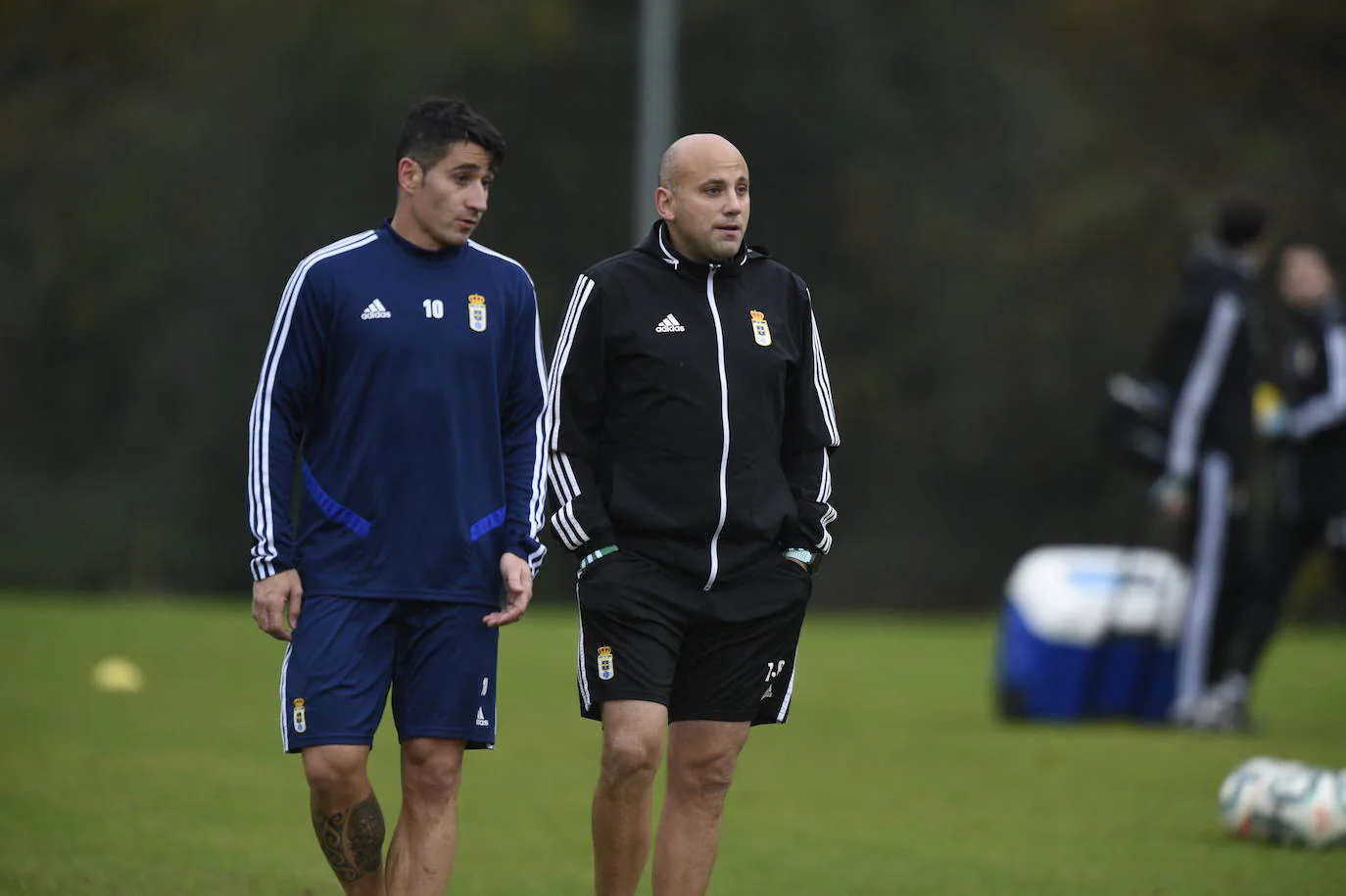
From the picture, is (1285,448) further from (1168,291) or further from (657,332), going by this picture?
(1168,291)

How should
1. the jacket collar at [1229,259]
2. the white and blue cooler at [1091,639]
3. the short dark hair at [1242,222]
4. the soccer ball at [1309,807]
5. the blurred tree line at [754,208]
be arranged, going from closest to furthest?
the soccer ball at [1309,807] < the short dark hair at [1242,222] < the jacket collar at [1229,259] < the white and blue cooler at [1091,639] < the blurred tree line at [754,208]

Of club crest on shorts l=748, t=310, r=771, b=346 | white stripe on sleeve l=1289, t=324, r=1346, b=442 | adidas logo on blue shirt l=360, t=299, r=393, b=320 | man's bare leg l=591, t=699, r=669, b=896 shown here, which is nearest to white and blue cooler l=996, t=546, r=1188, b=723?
white stripe on sleeve l=1289, t=324, r=1346, b=442

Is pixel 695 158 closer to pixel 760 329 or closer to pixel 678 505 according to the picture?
pixel 760 329

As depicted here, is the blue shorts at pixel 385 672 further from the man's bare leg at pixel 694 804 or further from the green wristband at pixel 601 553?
the man's bare leg at pixel 694 804

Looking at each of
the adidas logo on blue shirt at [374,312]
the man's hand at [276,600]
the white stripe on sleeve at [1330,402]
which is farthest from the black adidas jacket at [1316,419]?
the man's hand at [276,600]

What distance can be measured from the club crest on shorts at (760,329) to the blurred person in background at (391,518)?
71 centimetres

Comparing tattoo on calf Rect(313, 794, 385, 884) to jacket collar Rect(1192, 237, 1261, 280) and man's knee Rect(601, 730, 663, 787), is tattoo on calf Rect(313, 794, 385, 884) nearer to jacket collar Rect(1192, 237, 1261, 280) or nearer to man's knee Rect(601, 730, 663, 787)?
man's knee Rect(601, 730, 663, 787)

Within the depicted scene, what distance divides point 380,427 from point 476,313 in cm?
40

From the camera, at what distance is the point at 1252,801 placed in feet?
26.2

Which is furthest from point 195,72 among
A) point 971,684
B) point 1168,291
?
point 971,684

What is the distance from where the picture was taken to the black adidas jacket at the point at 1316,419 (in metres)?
11.4

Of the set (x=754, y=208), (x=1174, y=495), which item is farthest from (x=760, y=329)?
(x=754, y=208)

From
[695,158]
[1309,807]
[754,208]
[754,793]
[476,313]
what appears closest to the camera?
[476,313]

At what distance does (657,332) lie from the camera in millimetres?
5785
